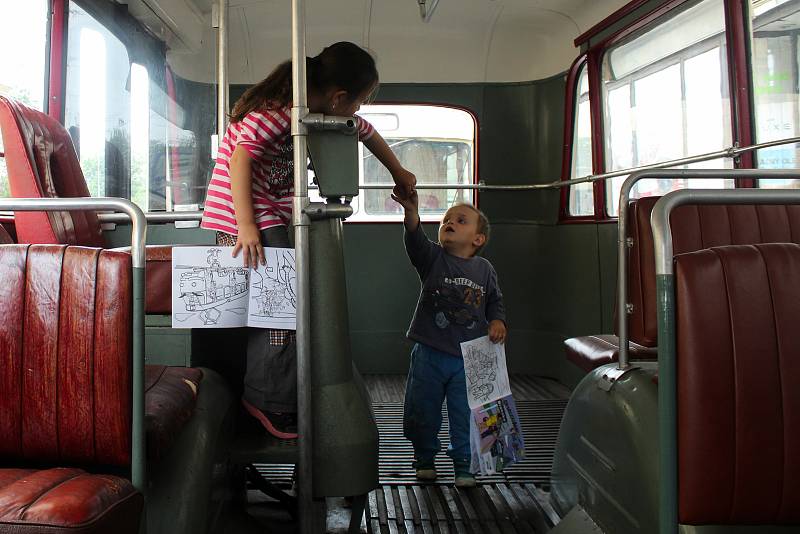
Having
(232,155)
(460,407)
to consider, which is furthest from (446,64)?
(232,155)

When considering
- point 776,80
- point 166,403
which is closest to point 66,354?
point 166,403

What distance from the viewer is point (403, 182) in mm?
2189

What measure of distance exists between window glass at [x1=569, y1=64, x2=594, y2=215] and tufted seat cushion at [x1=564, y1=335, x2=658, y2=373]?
1.52 m

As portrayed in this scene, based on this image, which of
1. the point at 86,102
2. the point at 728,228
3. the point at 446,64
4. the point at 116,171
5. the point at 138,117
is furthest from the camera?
the point at 446,64

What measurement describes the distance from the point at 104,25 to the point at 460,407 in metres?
2.23

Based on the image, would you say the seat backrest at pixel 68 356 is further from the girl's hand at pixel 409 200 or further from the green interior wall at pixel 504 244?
the green interior wall at pixel 504 244

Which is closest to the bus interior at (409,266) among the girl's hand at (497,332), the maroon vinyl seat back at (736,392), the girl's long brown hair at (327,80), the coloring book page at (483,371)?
the maroon vinyl seat back at (736,392)

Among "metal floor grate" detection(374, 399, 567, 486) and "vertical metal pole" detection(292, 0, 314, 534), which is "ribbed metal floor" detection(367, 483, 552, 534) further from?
"vertical metal pole" detection(292, 0, 314, 534)

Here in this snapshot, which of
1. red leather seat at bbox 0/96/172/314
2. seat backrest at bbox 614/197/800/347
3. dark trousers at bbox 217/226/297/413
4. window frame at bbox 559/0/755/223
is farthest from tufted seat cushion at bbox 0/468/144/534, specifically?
window frame at bbox 559/0/755/223

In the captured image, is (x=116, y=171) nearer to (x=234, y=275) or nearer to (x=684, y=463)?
(x=234, y=275)

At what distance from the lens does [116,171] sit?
10.1ft

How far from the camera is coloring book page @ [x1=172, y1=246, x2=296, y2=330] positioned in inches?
67.1

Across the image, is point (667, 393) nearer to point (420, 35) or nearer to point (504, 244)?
point (504, 244)

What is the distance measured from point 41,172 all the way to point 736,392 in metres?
2.00
